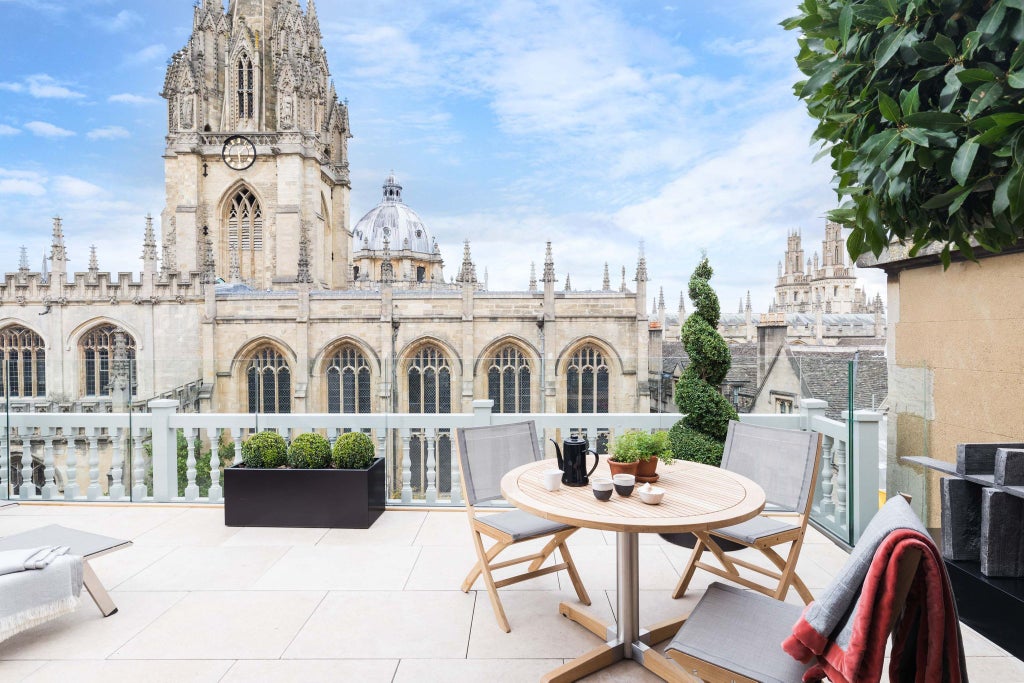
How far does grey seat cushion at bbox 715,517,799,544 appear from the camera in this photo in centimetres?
289

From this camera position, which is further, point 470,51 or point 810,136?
point 470,51

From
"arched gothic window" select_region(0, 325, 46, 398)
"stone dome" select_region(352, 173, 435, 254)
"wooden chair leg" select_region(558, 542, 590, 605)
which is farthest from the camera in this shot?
"stone dome" select_region(352, 173, 435, 254)

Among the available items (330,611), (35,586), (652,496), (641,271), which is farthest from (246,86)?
(652,496)

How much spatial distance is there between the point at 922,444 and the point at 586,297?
17124 mm

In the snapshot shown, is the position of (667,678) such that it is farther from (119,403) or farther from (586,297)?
(586,297)

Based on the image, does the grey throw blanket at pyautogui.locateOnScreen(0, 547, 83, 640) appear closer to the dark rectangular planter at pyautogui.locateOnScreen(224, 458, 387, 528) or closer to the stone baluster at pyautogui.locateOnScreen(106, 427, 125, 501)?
the dark rectangular planter at pyautogui.locateOnScreen(224, 458, 387, 528)

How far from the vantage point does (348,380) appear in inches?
817

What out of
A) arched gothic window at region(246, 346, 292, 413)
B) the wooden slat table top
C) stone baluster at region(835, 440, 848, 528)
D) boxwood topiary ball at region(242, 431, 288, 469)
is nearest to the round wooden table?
the wooden slat table top

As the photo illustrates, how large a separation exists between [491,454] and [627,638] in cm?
128

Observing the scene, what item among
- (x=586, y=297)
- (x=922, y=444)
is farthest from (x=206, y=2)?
(x=922, y=444)

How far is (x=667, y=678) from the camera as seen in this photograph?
7.92 feet

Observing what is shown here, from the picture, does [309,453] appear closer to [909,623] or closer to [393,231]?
[909,623]

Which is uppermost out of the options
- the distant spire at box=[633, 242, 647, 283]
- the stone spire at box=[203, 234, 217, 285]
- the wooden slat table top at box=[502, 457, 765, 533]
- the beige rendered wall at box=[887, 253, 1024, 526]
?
the stone spire at box=[203, 234, 217, 285]

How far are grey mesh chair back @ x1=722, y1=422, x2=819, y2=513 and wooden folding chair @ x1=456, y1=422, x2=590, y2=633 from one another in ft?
3.78
